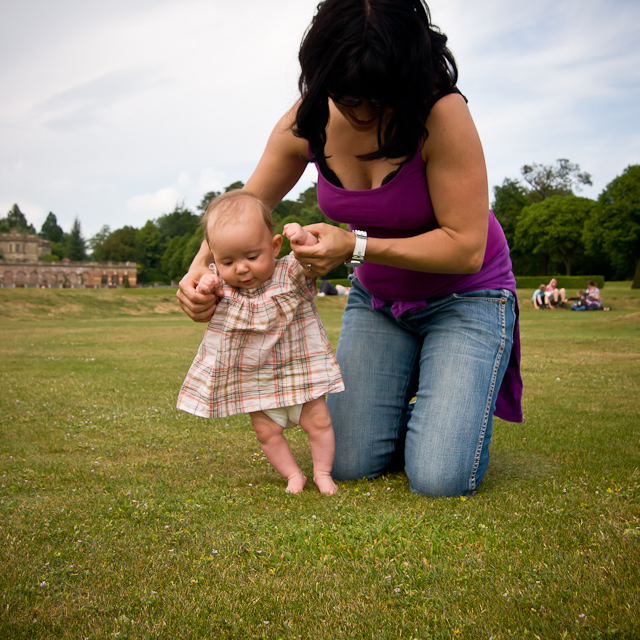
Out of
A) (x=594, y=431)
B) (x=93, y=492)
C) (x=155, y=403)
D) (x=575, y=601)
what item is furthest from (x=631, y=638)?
(x=155, y=403)

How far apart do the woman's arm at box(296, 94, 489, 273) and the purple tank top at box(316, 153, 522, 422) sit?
112mm

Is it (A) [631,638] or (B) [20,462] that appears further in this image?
(B) [20,462]

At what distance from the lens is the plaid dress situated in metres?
3.50

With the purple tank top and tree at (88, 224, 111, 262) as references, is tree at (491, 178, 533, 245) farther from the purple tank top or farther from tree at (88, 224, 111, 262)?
tree at (88, 224, 111, 262)

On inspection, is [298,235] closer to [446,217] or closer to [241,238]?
[241,238]

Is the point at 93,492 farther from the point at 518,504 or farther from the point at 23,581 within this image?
the point at 518,504

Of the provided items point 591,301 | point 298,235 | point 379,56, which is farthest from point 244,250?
point 591,301

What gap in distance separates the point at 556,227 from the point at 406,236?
62581 millimetres

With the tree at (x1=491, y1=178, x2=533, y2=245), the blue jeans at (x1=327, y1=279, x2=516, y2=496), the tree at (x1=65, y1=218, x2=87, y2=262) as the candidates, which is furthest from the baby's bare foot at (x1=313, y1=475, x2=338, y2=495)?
the tree at (x1=65, y1=218, x2=87, y2=262)

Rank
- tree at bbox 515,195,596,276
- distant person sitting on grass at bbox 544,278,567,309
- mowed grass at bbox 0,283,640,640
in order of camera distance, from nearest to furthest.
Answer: mowed grass at bbox 0,283,640,640 → distant person sitting on grass at bbox 544,278,567,309 → tree at bbox 515,195,596,276

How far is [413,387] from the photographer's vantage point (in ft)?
13.7

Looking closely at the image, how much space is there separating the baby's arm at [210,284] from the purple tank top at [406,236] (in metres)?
0.74

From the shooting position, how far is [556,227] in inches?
2415

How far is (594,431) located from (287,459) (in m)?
2.71
